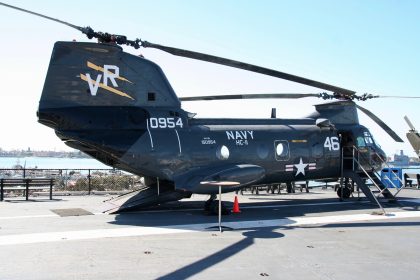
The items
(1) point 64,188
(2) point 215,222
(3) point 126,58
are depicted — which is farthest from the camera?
(1) point 64,188

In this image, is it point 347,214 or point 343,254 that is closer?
point 343,254

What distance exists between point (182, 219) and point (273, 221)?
2.86m

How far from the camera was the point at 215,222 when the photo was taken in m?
12.0

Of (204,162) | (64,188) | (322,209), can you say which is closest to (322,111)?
(322,209)

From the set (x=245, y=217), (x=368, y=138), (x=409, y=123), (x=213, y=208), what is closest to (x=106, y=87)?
(x=213, y=208)

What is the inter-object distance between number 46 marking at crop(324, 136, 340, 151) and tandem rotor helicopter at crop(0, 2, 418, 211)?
1.37m

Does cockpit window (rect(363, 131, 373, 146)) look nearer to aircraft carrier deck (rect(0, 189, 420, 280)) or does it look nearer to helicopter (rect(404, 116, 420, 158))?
aircraft carrier deck (rect(0, 189, 420, 280))

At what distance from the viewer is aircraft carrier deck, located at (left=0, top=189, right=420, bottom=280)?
22.4 feet

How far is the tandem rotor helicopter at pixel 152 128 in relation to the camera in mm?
12430

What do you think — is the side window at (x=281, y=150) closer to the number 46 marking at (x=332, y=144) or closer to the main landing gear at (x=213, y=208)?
the number 46 marking at (x=332, y=144)

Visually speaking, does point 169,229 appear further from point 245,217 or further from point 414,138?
point 414,138

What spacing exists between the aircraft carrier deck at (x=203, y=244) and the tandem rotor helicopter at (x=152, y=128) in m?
1.44

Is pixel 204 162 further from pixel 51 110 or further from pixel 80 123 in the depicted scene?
pixel 51 110

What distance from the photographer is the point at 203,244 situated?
891cm
